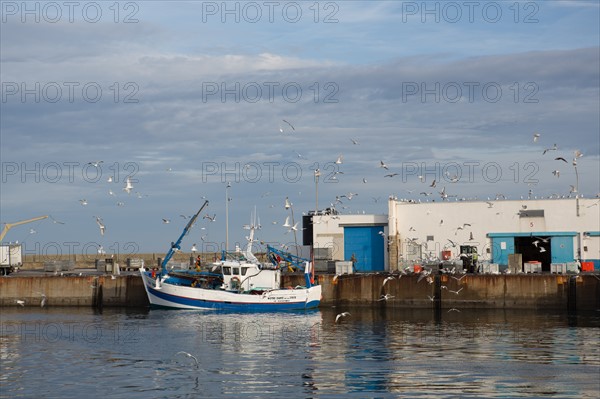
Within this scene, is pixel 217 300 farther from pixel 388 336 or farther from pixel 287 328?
pixel 388 336

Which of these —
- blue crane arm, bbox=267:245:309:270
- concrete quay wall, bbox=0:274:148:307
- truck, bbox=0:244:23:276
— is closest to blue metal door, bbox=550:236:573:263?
blue crane arm, bbox=267:245:309:270

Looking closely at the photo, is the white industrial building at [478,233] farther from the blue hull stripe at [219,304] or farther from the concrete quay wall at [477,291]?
the blue hull stripe at [219,304]

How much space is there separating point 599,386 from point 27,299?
40310 millimetres

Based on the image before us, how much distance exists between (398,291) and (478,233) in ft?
36.5

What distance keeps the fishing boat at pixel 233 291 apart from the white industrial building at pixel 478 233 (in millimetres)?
8739

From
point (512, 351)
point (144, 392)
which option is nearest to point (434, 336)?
point (512, 351)

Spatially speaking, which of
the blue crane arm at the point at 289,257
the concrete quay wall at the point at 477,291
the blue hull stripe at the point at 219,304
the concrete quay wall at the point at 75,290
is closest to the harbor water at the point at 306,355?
the concrete quay wall at the point at 477,291

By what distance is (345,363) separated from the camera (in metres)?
34.8

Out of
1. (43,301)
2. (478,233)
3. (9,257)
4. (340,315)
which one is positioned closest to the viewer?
(340,315)

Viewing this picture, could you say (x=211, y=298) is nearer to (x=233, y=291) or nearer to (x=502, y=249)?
(x=233, y=291)

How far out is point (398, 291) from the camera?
55.8 m

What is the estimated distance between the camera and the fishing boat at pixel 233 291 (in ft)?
188

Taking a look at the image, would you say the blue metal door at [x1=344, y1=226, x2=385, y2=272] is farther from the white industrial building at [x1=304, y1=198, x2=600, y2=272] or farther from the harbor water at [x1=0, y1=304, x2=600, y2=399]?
the harbor water at [x1=0, y1=304, x2=600, y2=399]

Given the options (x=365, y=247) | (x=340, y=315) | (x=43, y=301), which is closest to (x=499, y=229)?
(x=365, y=247)
